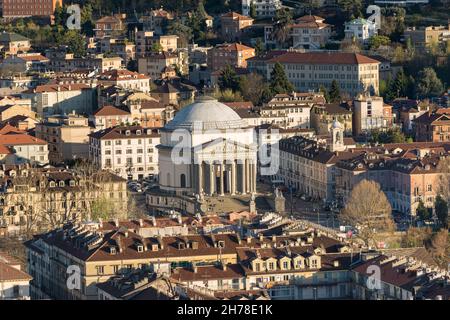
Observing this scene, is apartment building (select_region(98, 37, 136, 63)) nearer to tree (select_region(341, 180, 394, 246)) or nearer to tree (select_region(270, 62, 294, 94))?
tree (select_region(270, 62, 294, 94))

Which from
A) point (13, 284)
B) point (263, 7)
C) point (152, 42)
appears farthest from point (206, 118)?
point (263, 7)

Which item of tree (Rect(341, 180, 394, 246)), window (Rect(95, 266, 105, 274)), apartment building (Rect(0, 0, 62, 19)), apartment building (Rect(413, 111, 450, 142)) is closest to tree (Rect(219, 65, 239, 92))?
apartment building (Rect(413, 111, 450, 142))

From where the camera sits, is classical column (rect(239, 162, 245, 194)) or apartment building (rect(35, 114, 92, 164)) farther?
apartment building (rect(35, 114, 92, 164))

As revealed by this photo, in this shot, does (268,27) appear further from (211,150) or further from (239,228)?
(239,228)

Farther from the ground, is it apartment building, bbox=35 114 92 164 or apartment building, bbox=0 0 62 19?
apartment building, bbox=0 0 62 19

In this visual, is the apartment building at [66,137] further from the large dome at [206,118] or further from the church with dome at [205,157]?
the church with dome at [205,157]

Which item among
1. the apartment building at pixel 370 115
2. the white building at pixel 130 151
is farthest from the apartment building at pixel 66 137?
the apartment building at pixel 370 115
